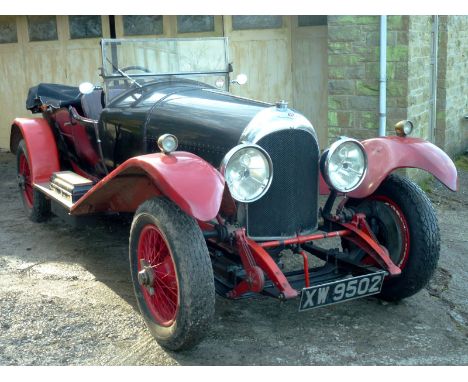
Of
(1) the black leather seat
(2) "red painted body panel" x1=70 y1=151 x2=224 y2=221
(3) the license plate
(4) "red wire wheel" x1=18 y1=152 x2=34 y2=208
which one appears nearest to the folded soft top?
(1) the black leather seat

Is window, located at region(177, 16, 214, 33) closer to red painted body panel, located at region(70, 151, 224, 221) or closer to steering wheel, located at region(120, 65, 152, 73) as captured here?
steering wheel, located at region(120, 65, 152, 73)

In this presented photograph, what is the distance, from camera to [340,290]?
3246 millimetres

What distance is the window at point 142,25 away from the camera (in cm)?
807

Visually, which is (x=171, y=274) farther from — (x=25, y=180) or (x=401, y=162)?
(x=25, y=180)

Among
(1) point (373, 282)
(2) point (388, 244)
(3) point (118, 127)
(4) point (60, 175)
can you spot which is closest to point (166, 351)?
(1) point (373, 282)

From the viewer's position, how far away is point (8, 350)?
3312 millimetres

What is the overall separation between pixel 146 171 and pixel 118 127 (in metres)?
1.35

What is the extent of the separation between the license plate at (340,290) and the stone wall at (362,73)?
137 inches

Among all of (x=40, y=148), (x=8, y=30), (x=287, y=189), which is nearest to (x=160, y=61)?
(x=40, y=148)

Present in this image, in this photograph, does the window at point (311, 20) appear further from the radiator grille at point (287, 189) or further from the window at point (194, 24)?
the radiator grille at point (287, 189)

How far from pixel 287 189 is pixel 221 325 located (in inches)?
35.5

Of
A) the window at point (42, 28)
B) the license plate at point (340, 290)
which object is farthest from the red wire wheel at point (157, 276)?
the window at point (42, 28)

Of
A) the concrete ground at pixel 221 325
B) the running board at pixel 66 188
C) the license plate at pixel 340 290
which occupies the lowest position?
the concrete ground at pixel 221 325

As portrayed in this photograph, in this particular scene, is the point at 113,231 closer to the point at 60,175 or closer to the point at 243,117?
the point at 60,175
